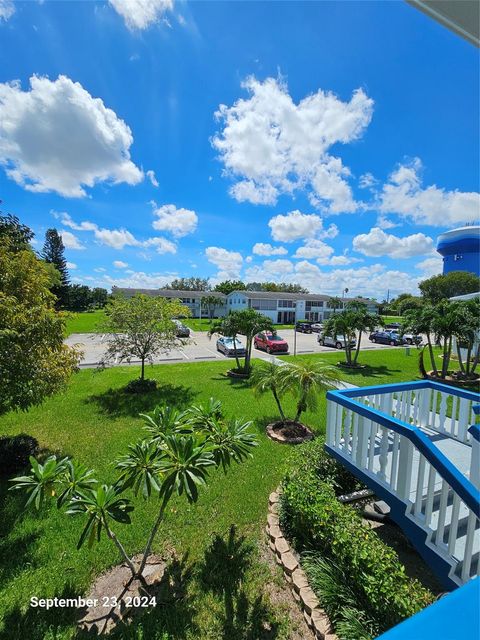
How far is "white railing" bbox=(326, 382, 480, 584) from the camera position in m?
2.52

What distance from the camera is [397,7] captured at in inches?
90.0

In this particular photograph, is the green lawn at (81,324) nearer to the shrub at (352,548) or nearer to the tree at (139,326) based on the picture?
the tree at (139,326)

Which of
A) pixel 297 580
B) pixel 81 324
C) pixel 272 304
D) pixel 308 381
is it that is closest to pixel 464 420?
pixel 308 381

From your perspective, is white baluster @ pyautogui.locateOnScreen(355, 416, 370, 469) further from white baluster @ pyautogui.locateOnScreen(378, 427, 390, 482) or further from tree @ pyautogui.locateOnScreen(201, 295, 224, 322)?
tree @ pyautogui.locateOnScreen(201, 295, 224, 322)

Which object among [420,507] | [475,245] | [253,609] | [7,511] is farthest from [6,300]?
[475,245]

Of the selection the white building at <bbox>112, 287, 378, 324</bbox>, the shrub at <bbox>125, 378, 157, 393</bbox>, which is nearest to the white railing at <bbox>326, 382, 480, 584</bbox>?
the shrub at <bbox>125, 378, 157, 393</bbox>

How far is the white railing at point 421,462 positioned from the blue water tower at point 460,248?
5998 cm

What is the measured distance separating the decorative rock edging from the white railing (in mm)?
1184

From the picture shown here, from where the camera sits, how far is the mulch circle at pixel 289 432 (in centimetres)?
656

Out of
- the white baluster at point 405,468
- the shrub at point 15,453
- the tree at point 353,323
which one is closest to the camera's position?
the white baluster at point 405,468

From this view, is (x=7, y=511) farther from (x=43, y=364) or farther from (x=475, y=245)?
(x=475, y=245)

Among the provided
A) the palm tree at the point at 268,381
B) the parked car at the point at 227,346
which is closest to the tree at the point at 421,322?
the palm tree at the point at 268,381

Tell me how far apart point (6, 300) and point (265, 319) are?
31.7 feet

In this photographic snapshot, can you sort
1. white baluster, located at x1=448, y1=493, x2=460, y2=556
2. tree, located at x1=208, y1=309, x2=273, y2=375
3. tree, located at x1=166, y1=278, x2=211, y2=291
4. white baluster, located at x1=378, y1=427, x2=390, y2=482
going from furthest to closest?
1. tree, located at x1=166, y1=278, x2=211, y2=291
2. tree, located at x1=208, y1=309, x2=273, y2=375
3. white baluster, located at x1=378, y1=427, x2=390, y2=482
4. white baluster, located at x1=448, y1=493, x2=460, y2=556
